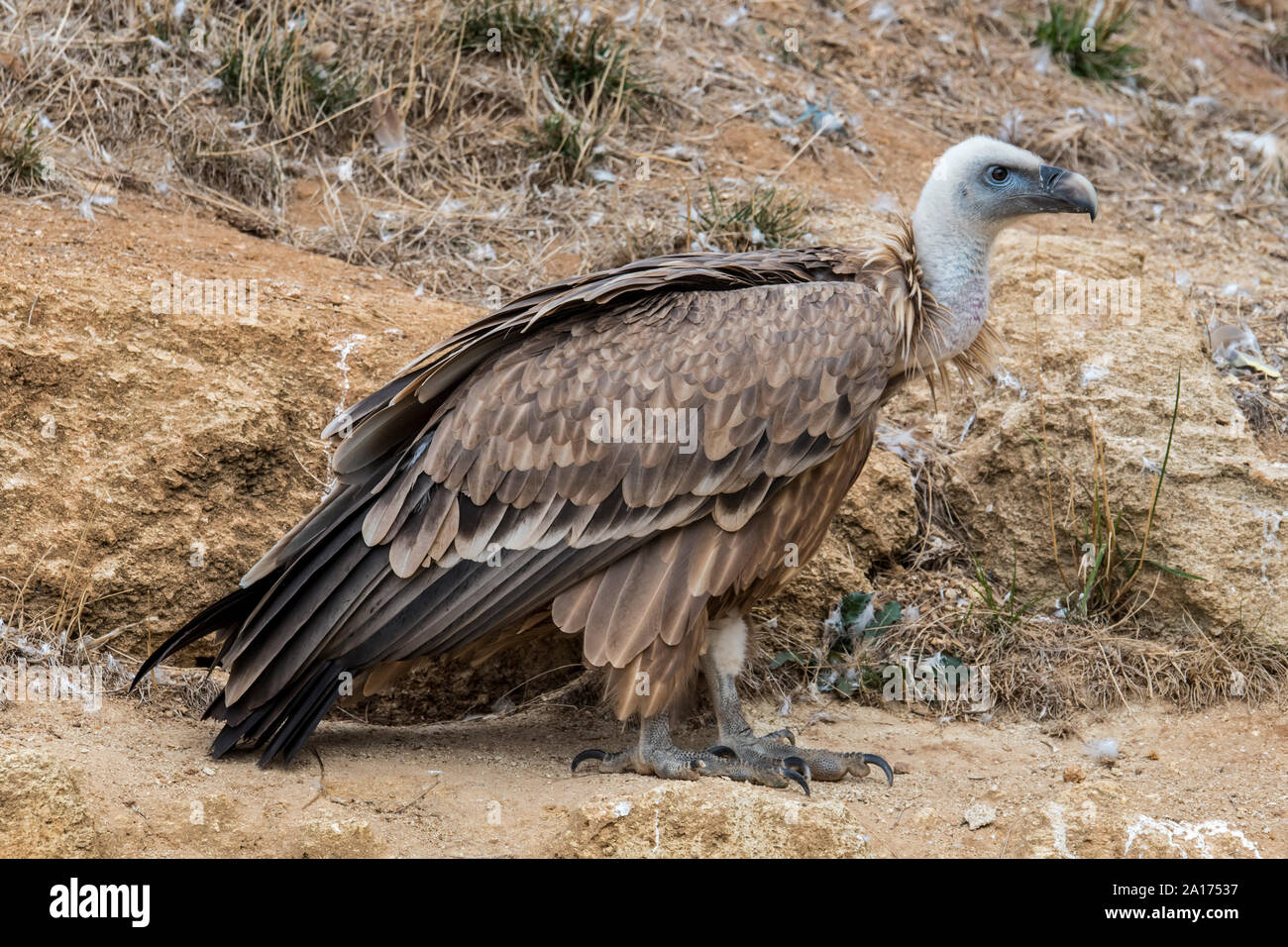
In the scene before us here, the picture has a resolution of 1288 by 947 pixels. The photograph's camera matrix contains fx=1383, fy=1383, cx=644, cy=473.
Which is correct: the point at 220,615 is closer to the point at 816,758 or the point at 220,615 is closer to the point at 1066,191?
the point at 816,758

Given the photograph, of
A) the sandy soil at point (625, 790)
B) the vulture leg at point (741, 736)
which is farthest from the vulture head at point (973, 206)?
the sandy soil at point (625, 790)

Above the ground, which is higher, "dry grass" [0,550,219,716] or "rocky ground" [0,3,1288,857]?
"rocky ground" [0,3,1288,857]

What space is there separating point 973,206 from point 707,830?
2.32 meters

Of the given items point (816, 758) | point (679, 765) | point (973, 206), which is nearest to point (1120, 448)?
point (973, 206)

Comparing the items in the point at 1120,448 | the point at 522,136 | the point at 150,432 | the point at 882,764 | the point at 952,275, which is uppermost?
the point at 952,275

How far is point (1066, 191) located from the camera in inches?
188

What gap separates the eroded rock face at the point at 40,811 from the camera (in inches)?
145

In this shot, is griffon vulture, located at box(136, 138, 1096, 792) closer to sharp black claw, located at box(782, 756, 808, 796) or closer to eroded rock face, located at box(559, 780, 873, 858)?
sharp black claw, located at box(782, 756, 808, 796)

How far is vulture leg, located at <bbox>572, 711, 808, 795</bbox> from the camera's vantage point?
4742 mm

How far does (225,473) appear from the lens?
5406mm

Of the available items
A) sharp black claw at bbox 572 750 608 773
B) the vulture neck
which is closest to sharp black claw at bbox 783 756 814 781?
sharp black claw at bbox 572 750 608 773

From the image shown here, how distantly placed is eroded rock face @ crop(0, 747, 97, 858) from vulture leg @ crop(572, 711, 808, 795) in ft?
5.54

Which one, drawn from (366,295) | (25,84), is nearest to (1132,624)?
(366,295)

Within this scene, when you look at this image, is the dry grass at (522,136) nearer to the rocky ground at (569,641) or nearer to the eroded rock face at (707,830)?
the rocky ground at (569,641)
